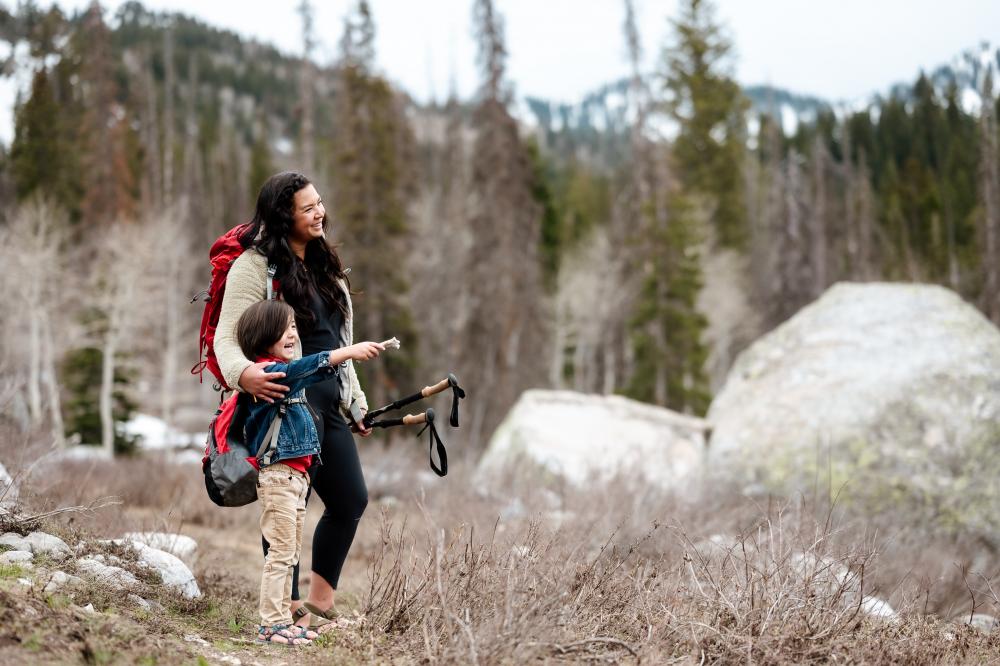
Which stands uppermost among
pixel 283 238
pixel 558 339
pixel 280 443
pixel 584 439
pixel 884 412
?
pixel 283 238

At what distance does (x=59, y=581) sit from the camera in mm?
3432

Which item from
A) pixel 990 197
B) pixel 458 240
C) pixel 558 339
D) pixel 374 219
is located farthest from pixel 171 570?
pixel 558 339

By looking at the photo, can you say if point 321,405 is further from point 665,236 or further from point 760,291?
point 760,291

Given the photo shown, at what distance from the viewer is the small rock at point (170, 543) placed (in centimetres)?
480

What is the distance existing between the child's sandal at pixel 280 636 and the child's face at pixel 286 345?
1.04 meters

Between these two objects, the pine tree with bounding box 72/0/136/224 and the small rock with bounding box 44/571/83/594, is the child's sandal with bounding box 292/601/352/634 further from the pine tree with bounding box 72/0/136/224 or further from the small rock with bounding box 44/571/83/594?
the pine tree with bounding box 72/0/136/224

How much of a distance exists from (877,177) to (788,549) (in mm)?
57202

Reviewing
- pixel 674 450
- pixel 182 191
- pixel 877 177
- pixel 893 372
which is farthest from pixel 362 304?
pixel 877 177

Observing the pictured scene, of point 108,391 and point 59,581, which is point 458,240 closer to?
point 108,391

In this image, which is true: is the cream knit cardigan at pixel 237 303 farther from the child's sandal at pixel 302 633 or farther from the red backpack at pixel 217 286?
the child's sandal at pixel 302 633

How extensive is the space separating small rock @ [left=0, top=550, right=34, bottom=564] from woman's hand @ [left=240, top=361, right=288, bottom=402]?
1.16m

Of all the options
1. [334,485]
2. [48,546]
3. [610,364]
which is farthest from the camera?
[610,364]

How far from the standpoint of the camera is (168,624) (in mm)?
3400

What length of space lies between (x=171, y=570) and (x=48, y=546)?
57 cm
